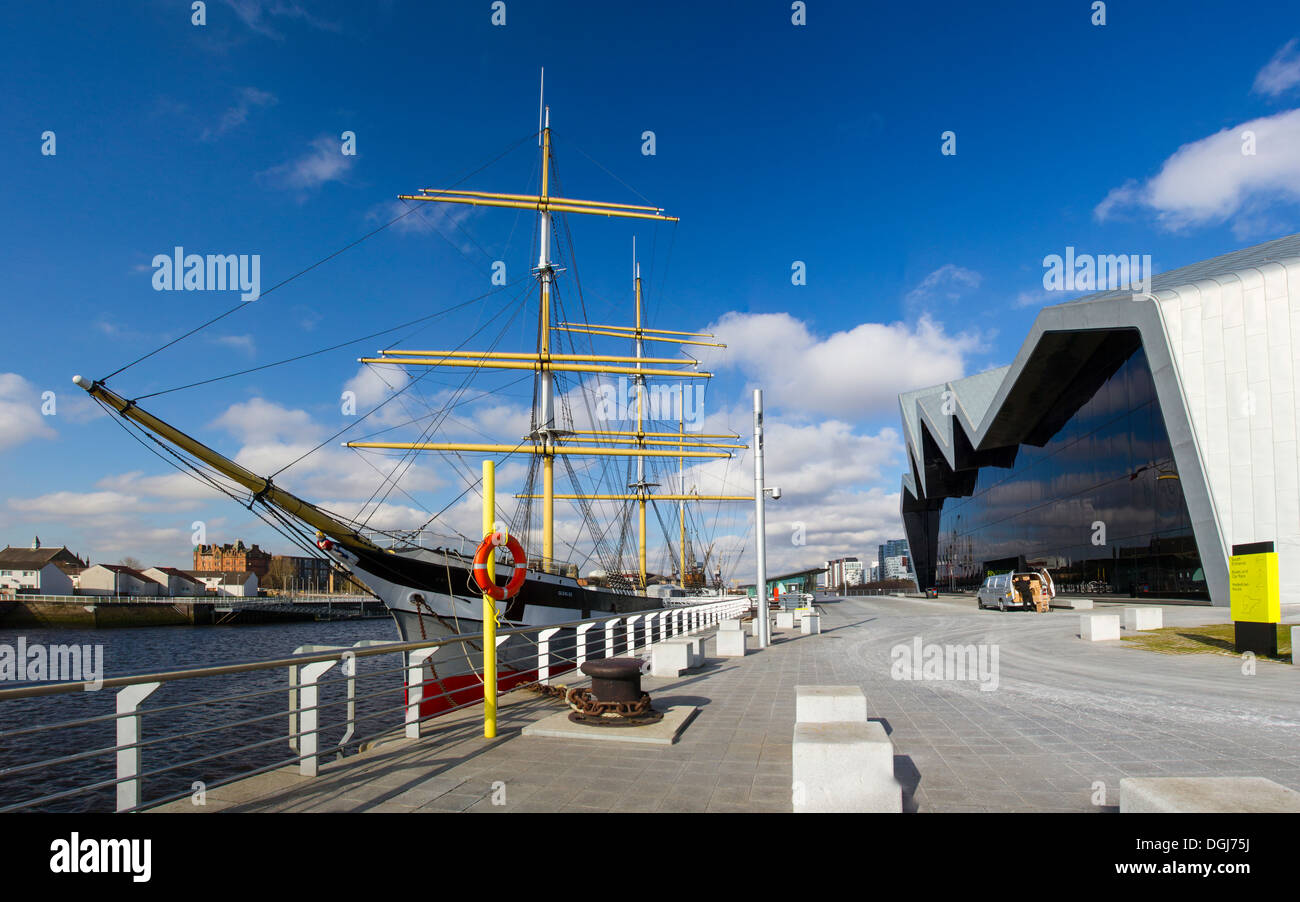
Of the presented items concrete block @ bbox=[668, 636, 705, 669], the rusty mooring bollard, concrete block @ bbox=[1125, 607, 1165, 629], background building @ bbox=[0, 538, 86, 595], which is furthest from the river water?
background building @ bbox=[0, 538, 86, 595]

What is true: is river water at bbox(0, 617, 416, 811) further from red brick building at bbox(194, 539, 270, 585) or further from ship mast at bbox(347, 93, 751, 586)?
red brick building at bbox(194, 539, 270, 585)

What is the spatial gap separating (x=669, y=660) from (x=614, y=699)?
4.62 meters

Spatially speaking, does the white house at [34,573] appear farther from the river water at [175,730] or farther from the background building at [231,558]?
the river water at [175,730]

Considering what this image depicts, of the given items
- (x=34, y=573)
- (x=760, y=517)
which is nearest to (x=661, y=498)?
(x=760, y=517)

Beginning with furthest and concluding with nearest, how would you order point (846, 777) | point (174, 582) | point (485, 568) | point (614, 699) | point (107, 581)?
point (174, 582), point (107, 581), point (614, 699), point (485, 568), point (846, 777)

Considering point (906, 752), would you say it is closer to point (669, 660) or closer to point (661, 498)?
point (669, 660)

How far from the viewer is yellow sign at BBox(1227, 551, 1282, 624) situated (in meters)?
12.8

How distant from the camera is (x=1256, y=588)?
13180mm

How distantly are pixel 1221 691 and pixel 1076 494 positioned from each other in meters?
30.4

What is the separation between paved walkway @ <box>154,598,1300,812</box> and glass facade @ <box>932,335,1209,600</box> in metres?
19.9

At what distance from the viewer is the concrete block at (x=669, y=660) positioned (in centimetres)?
1237
